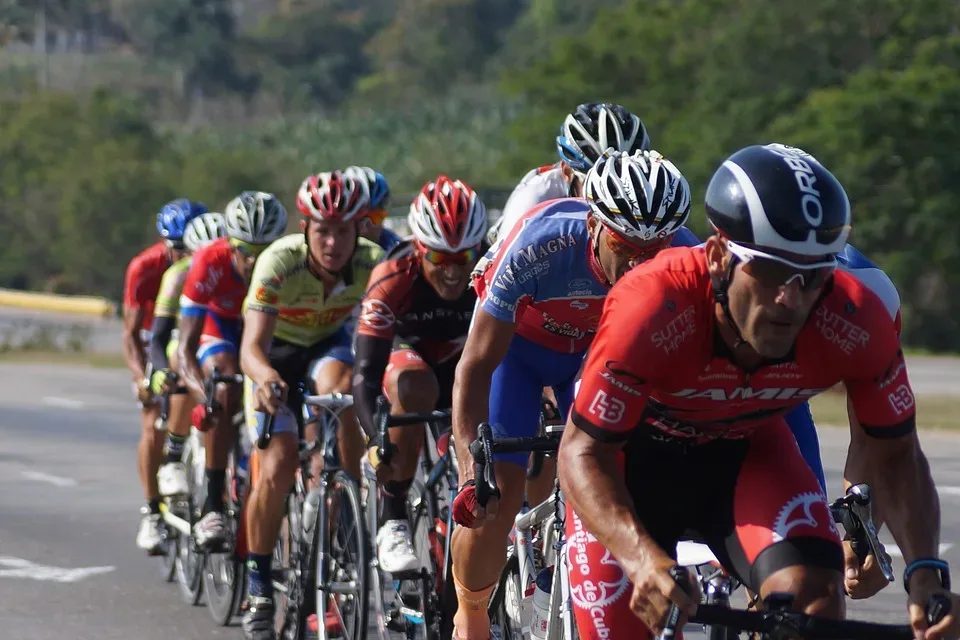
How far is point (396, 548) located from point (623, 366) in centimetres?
304

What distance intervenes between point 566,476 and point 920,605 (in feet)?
2.73

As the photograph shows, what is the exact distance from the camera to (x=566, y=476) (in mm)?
4129

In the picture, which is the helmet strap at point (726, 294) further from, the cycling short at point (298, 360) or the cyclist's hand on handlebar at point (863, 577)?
the cycling short at point (298, 360)

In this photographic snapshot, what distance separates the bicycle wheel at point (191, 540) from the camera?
9.34m

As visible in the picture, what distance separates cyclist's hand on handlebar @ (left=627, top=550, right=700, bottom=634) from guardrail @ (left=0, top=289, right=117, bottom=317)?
41.1 metres

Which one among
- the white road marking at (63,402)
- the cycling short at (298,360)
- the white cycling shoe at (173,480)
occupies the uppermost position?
the cycling short at (298,360)

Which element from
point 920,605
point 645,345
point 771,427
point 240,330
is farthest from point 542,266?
point 240,330

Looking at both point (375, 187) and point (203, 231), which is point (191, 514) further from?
point (375, 187)

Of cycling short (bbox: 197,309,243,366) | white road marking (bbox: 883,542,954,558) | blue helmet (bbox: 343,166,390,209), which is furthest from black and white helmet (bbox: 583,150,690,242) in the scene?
white road marking (bbox: 883,542,954,558)

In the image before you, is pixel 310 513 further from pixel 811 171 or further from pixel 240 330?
pixel 811 171

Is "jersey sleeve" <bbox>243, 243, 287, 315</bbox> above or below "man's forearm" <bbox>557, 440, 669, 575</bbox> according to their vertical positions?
below

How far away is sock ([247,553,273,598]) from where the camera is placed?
25.5ft

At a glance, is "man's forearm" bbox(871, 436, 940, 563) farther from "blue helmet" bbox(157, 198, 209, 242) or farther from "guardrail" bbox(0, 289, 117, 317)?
"guardrail" bbox(0, 289, 117, 317)

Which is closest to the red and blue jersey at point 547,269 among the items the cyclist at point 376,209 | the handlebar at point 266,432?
the handlebar at point 266,432
